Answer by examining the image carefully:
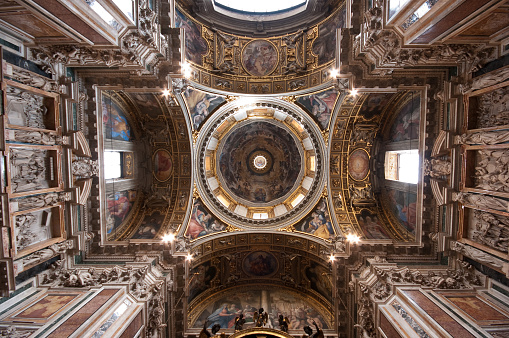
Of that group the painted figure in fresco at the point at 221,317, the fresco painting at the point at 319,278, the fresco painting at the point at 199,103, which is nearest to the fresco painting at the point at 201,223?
the painted figure in fresco at the point at 221,317

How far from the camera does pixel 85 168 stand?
40.0ft

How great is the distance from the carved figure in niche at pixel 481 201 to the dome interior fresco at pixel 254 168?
0.10 m

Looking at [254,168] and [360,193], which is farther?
[254,168]

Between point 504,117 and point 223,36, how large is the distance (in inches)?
535

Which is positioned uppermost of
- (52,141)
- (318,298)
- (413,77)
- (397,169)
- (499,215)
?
(413,77)

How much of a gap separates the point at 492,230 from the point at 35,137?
1758 centimetres

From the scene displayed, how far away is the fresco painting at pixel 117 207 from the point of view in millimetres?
14617

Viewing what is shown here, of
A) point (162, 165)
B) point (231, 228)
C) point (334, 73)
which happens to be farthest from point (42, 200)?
point (334, 73)

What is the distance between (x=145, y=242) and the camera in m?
14.0

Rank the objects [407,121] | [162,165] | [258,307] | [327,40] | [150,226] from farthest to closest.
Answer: [162,165], [258,307], [150,226], [407,121], [327,40]

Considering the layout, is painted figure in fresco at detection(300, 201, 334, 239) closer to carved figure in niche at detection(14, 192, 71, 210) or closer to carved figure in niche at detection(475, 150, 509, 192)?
carved figure in niche at detection(475, 150, 509, 192)

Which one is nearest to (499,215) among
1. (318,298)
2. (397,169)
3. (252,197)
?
(397,169)

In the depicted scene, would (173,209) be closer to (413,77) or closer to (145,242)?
(145,242)

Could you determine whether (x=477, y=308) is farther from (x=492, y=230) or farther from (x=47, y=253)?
(x=47, y=253)
